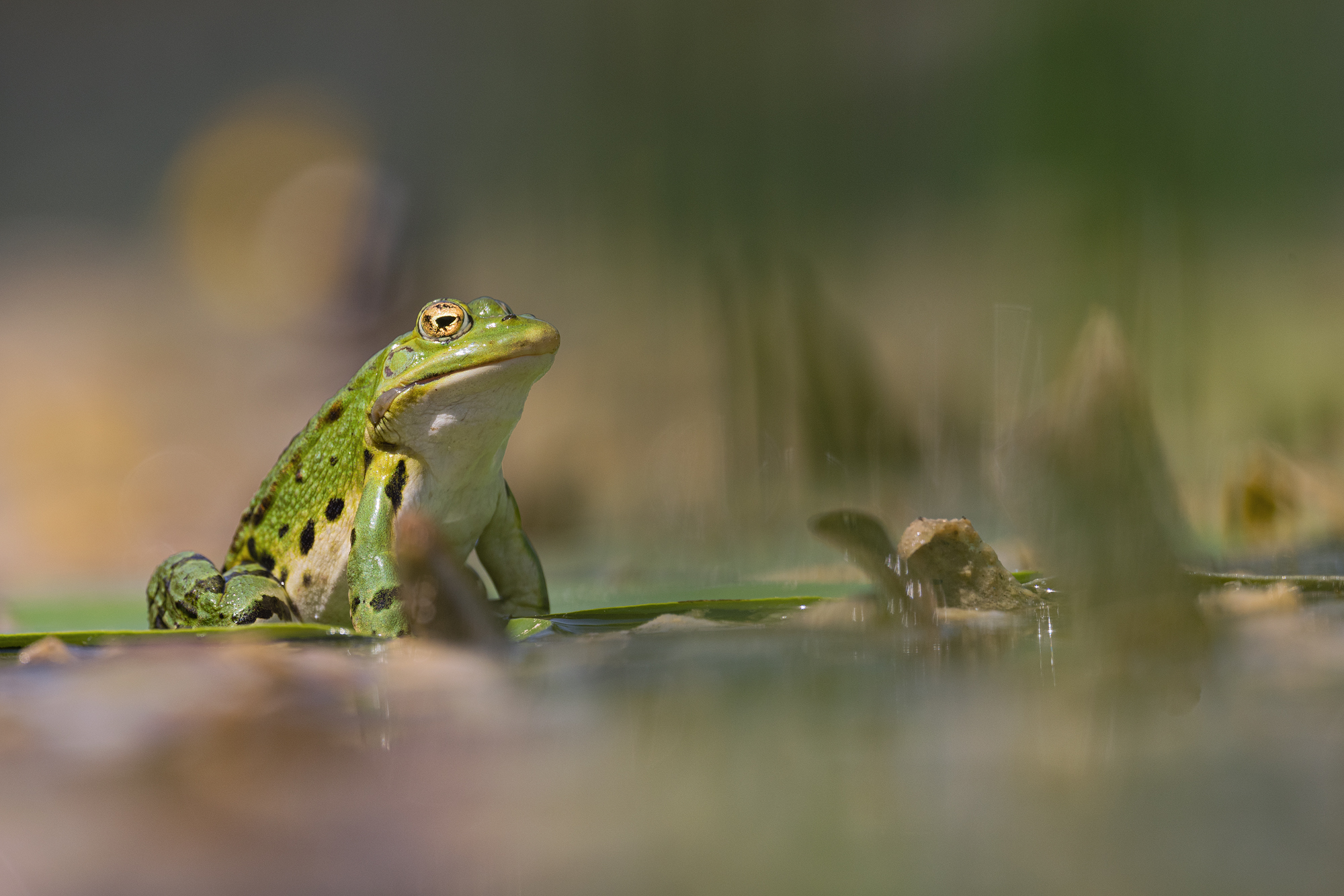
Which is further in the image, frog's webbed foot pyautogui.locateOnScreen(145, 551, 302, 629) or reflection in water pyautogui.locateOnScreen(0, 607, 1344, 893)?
frog's webbed foot pyautogui.locateOnScreen(145, 551, 302, 629)

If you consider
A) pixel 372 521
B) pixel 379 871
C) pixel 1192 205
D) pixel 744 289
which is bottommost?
pixel 379 871

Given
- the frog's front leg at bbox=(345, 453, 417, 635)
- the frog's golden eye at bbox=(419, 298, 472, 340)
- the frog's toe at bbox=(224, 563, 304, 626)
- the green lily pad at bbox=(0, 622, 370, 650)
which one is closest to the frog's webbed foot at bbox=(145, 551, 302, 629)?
the frog's toe at bbox=(224, 563, 304, 626)

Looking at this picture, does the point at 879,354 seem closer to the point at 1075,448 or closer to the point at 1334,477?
the point at 1334,477

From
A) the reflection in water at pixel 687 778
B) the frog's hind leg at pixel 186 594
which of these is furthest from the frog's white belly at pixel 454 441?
the reflection in water at pixel 687 778

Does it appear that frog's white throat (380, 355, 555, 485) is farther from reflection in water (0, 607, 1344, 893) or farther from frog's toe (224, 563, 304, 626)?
reflection in water (0, 607, 1344, 893)

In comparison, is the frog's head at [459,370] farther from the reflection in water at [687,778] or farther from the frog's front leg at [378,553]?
the reflection in water at [687,778]

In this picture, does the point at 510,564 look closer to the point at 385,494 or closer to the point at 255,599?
the point at 385,494

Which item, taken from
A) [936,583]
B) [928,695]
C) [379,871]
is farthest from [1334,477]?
[379,871]
